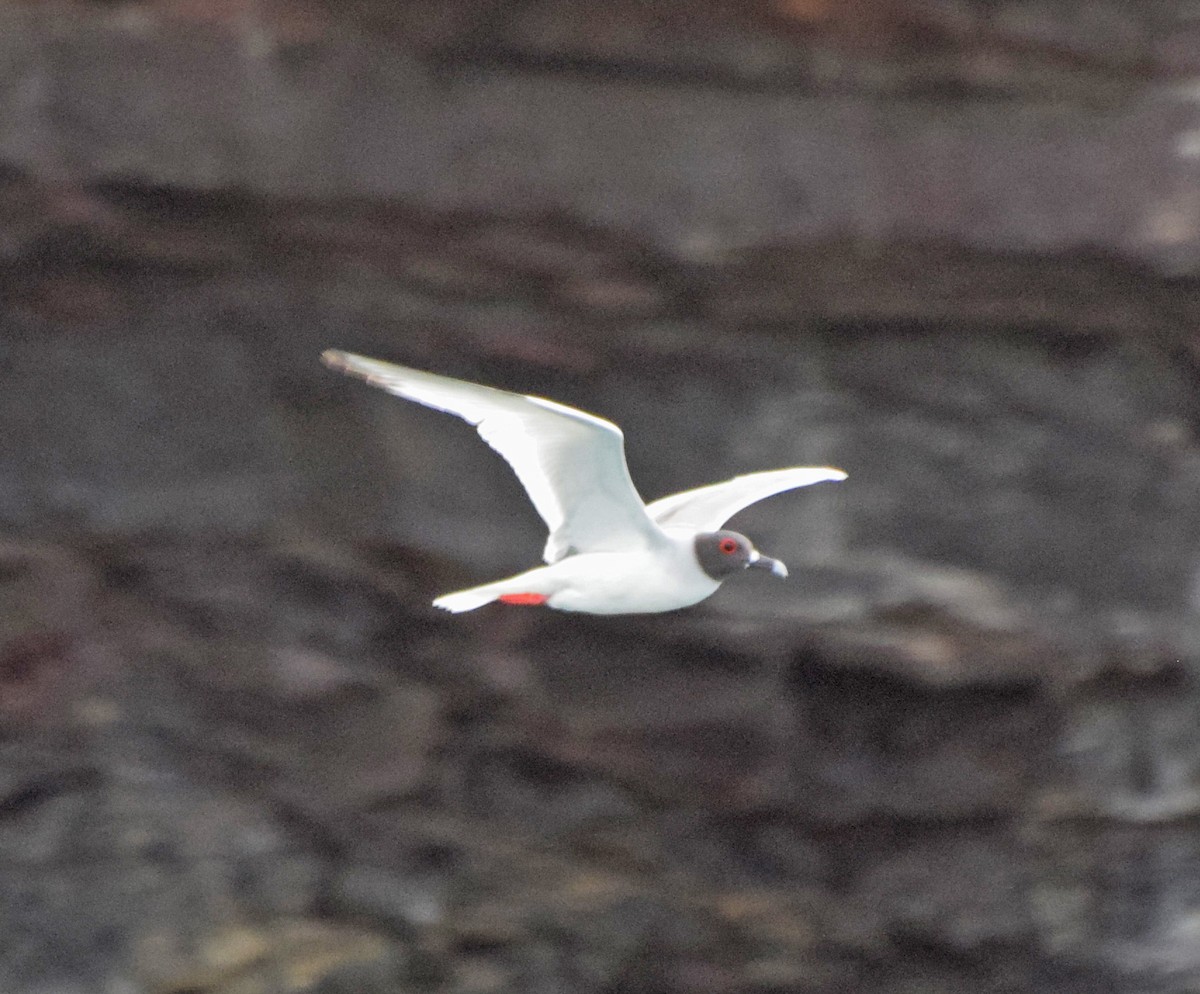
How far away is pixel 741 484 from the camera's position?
581 centimetres

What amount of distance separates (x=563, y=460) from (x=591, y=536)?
318 mm

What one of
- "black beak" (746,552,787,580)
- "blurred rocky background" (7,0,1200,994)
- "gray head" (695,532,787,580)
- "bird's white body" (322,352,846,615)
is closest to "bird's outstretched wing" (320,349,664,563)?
"bird's white body" (322,352,846,615)

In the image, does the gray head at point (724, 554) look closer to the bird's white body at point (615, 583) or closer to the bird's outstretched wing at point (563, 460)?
the bird's white body at point (615, 583)

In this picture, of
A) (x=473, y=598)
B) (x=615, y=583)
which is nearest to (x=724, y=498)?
(x=615, y=583)

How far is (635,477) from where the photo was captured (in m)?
6.89

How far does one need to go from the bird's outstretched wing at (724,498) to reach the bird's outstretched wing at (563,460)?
1.85 ft

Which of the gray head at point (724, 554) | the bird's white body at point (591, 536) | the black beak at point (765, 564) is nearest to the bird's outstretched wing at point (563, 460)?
the bird's white body at point (591, 536)

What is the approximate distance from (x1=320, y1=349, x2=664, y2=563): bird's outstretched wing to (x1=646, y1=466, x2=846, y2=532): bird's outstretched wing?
56cm

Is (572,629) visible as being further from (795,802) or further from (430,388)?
(430,388)

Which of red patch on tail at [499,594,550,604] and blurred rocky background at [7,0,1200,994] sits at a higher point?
blurred rocky background at [7,0,1200,994]

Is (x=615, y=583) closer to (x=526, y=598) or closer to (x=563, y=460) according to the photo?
(x=526, y=598)

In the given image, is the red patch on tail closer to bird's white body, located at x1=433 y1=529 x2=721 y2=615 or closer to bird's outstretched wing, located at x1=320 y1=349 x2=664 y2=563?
bird's white body, located at x1=433 y1=529 x2=721 y2=615

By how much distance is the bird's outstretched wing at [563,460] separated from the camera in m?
4.57

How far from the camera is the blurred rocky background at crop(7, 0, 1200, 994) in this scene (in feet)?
20.9
